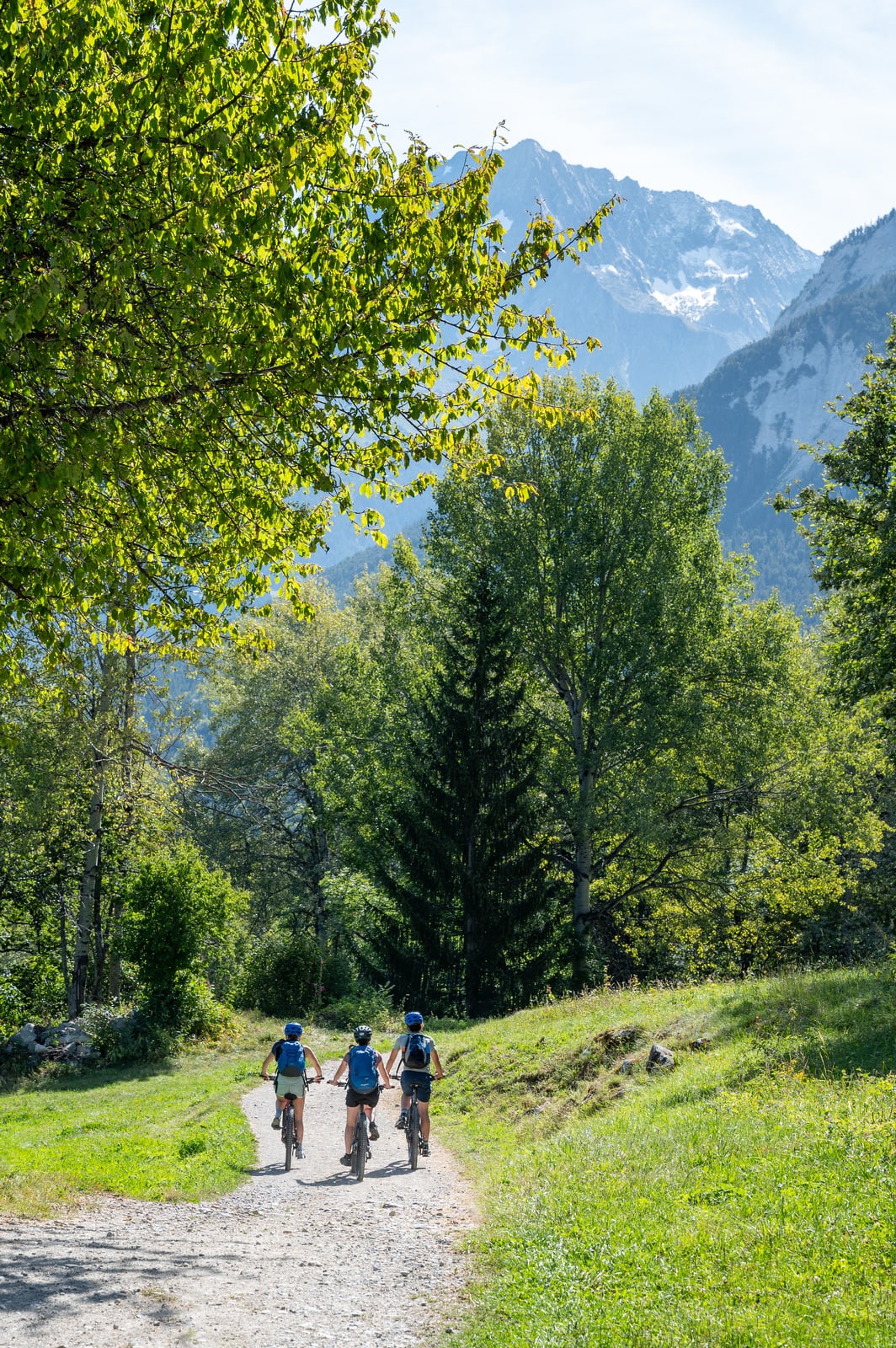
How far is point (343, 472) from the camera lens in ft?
32.6

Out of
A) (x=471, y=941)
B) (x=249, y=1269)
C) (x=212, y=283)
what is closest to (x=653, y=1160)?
(x=249, y=1269)

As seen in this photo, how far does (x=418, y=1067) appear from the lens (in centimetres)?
1328

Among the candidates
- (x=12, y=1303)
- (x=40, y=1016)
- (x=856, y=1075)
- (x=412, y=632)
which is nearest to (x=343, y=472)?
(x=12, y=1303)

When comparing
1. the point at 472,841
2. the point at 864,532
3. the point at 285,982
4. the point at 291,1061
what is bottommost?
the point at 291,1061

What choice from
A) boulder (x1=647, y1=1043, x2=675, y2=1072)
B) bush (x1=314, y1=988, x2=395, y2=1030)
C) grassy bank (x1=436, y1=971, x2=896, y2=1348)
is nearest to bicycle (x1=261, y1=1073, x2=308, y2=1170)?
grassy bank (x1=436, y1=971, x2=896, y2=1348)

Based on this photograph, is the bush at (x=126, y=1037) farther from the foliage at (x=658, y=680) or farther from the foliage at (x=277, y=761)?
the foliage at (x=277, y=761)

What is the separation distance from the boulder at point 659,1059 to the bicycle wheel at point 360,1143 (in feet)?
13.0

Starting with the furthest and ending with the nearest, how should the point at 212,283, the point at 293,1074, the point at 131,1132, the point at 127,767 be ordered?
the point at 127,767 → the point at 131,1132 → the point at 293,1074 → the point at 212,283

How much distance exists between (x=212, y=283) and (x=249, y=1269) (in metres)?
7.61

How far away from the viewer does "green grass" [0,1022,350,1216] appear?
36.1ft

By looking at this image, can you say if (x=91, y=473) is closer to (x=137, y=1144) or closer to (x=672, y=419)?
(x=137, y=1144)

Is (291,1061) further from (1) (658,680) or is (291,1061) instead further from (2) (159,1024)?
(1) (658,680)

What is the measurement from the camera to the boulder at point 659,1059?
44.1 feet

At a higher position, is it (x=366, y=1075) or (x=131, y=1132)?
(x=366, y=1075)
